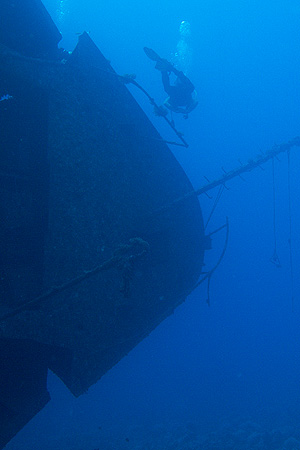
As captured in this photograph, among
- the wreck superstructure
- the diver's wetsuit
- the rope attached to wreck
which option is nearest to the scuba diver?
the diver's wetsuit

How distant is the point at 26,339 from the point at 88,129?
2.18 meters

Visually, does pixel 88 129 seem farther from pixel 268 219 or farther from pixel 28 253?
pixel 268 219

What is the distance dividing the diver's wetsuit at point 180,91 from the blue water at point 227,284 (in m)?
4.23

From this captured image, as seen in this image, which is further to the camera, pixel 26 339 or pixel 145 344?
pixel 145 344

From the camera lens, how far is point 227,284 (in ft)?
201

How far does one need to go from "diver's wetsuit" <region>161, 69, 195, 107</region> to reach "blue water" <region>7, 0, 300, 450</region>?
13.9ft

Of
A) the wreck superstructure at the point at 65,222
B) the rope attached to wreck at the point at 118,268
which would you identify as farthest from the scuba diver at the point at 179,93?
the rope attached to wreck at the point at 118,268

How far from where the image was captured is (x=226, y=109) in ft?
284

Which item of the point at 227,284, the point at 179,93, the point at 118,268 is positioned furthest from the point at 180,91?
the point at 227,284

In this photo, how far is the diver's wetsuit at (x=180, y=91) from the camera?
5773 millimetres

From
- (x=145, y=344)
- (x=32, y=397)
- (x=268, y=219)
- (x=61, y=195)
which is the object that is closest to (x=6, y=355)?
(x=32, y=397)

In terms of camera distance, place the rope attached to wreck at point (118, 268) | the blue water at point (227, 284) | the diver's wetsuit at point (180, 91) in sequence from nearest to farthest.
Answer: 1. the rope attached to wreck at point (118, 268)
2. the diver's wetsuit at point (180, 91)
3. the blue water at point (227, 284)

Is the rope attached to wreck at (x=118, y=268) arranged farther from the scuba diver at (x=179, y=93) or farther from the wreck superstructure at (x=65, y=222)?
the scuba diver at (x=179, y=93)

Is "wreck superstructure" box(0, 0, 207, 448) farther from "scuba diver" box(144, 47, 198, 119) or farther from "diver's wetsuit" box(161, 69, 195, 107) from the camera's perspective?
"diver's wetsuit" box(161, 69, 195, 107)
